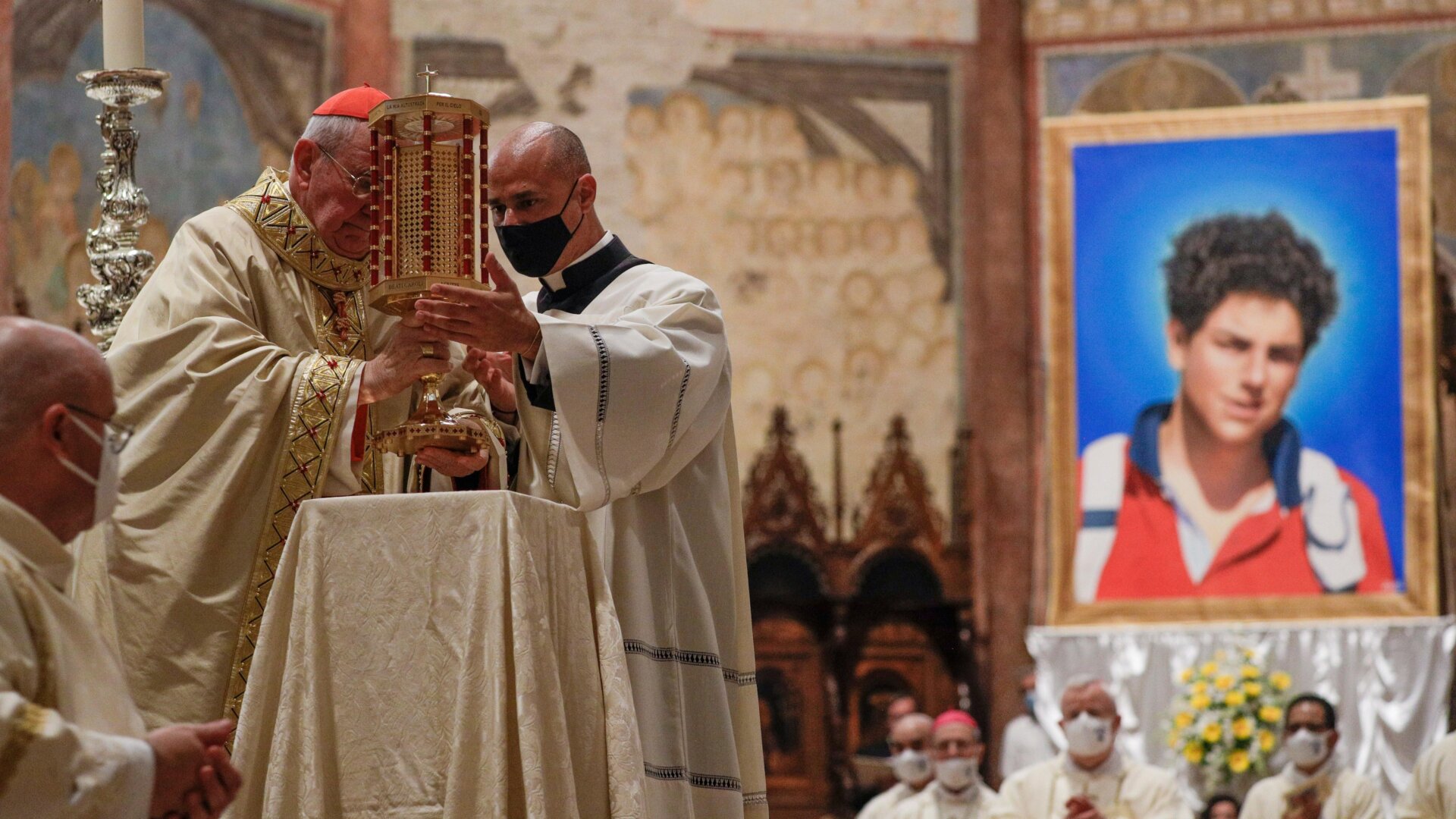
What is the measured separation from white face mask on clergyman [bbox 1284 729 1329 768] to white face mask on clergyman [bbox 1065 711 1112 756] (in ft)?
4.28

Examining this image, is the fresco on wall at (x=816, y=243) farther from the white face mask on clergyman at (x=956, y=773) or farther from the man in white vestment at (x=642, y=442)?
the man in white vestment at (x=642, y=442)

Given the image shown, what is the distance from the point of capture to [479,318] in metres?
3.76

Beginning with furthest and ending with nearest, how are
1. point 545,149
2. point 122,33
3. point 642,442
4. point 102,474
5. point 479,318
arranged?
point 122,33 < point 545,149 < point 642,442 < point 479,318 < point 102,474

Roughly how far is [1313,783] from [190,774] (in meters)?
8.93

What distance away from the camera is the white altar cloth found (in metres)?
3.51

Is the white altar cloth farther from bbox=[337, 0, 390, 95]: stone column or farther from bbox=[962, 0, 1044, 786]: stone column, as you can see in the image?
→ bbox=[962, 0, 1044, 786]: stone column

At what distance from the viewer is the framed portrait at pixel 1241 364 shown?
46.0 feet

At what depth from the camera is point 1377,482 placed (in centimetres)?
1405

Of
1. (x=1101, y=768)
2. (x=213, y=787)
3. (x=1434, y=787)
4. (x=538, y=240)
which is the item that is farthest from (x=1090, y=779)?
(x=213, y=787)

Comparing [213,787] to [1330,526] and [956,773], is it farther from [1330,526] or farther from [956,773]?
[1330,526]

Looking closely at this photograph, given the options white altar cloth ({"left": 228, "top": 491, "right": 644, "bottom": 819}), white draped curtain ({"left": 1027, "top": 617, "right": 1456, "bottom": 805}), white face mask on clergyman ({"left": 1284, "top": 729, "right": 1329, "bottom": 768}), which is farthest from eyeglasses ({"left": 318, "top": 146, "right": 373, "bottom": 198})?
white draped curtain ({"left": 1027, "top": 617, "right": 1456, "bottom": 805})

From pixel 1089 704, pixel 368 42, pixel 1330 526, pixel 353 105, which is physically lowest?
pixel 1089 704

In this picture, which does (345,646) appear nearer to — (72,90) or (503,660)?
(503,660)

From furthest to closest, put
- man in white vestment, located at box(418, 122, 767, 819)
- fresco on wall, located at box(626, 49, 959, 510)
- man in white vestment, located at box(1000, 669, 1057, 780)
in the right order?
fresco on wall, located at box(626, 49, 959, 510) → man in white vestment, located at box(1000, 669, 1057, 780) → man in white vestment, located at box(418, 122, 767, 819)
